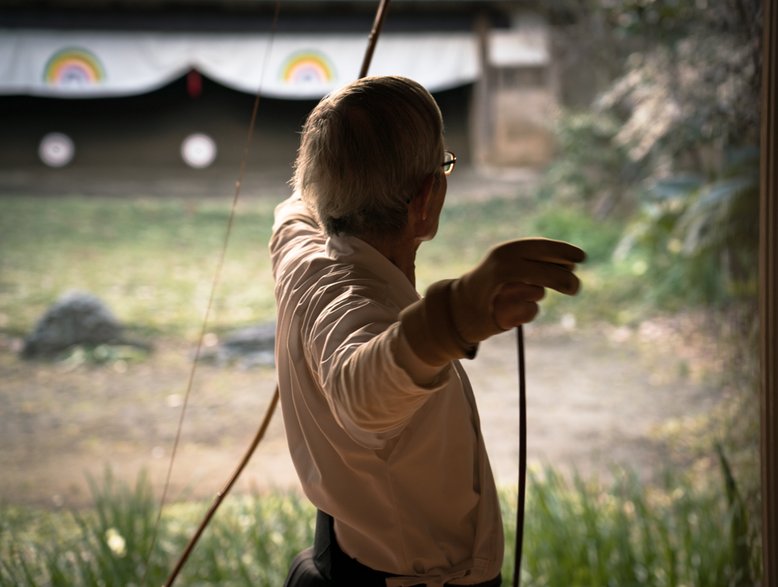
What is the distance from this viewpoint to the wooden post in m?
1.09

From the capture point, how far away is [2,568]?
5.54 feet

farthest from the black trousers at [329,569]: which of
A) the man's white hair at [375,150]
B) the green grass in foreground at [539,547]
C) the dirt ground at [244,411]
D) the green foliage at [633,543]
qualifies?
the dirt ground at [244,411]

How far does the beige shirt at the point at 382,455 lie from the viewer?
773 millimetres

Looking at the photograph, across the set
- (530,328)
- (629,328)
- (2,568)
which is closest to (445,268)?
(530,328)

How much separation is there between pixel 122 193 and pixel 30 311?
1424 mm

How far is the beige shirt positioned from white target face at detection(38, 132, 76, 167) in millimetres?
6062

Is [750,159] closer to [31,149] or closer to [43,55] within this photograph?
[43,55]

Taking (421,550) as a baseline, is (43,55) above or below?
above

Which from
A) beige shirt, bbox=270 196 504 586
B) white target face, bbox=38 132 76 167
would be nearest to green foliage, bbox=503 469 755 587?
beige shirt, bbox=270 196 504 586

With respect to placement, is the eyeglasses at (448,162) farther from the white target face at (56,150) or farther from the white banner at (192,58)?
the white target face at (56,150)

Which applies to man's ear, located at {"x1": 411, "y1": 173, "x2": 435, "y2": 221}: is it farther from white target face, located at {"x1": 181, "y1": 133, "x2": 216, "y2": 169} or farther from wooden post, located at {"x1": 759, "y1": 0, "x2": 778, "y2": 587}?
white target face, located at {"x1": 181, "y1": 133, "x2": 216, "y2": 169}

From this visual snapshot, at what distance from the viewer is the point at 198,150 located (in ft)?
21.0

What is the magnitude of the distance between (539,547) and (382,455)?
4.87ft

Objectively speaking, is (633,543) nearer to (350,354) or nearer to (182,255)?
(350,354)
